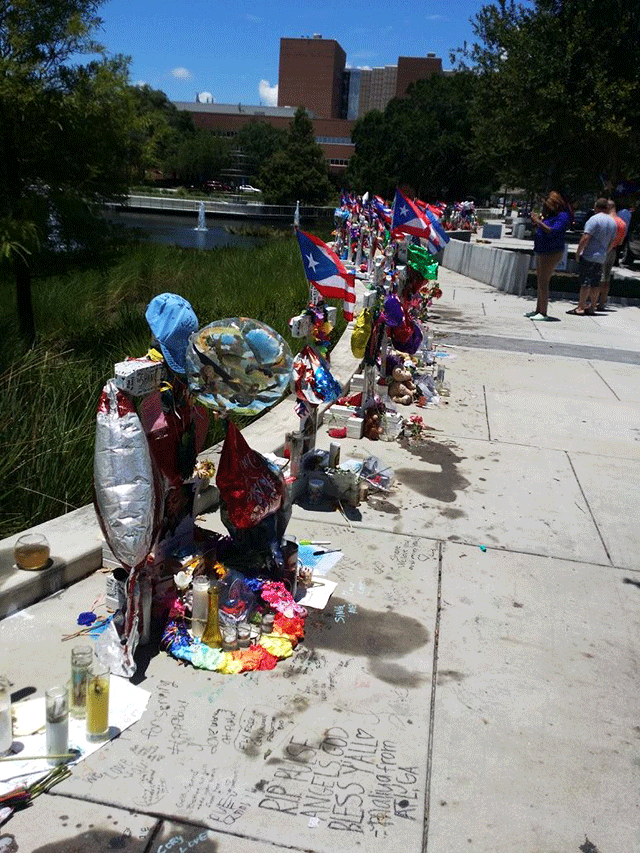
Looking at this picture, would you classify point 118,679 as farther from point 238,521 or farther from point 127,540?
point 238,521

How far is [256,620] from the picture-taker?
3.52m

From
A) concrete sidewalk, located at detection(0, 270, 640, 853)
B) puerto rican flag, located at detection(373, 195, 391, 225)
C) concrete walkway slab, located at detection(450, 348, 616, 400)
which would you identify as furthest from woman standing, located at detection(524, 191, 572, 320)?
concrete sidewalk, located at detection(0, 270, 640, 853)

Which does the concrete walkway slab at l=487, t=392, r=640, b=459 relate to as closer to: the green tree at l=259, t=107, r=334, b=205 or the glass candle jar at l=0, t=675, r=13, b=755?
the glass candle jar at l=0, t=675, r=13, b=755

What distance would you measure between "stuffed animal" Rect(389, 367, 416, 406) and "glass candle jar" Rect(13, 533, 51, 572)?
4.38m

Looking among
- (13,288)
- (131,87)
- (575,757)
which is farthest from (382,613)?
(13,288)

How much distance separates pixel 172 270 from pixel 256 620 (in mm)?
10380

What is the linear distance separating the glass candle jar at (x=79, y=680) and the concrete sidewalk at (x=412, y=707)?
7.9 inches

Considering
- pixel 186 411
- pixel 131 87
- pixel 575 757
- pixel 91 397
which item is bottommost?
pixel 575 757

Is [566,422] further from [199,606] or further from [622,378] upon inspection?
[199,606]

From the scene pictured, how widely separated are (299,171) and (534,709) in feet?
225

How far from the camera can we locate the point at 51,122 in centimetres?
700

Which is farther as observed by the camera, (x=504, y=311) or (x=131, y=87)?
(x=504, y=311)

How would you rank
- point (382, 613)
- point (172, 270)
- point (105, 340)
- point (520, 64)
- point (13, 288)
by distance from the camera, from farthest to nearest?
point (520, 64)
point (172, 270)
point (13, 288)
point (105, 340)
point (382, 613)

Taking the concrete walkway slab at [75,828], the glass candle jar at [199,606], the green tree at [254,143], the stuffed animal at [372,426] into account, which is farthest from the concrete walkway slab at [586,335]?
the green tree at [254,143]
